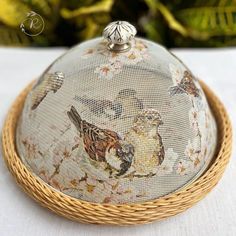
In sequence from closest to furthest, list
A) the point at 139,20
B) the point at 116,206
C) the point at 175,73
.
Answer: the point at 116,206 < the point at 175,73 < the point at 139,20

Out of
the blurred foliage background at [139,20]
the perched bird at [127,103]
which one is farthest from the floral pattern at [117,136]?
the blurred foliage background at [139,20]

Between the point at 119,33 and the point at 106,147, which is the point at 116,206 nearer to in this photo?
the point at 106,147

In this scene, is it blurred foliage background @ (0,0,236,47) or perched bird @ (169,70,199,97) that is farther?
blurred foliage background @ (0,0,236,47)

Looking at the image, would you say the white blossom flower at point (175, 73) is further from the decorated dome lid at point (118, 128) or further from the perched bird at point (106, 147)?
the perched bird at point (106, 147)

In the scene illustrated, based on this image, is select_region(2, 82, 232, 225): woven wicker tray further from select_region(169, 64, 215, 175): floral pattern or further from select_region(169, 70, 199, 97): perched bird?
select_region(169, 70, 199, 97): perched bird

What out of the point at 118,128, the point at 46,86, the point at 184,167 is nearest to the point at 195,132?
the point at 184,167

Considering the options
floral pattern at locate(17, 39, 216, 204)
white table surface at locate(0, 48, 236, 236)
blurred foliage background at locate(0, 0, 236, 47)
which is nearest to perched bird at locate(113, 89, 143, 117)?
floral pattern at locate(17, 39, 216, 204)

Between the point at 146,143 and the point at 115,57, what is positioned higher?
the point at 115,57

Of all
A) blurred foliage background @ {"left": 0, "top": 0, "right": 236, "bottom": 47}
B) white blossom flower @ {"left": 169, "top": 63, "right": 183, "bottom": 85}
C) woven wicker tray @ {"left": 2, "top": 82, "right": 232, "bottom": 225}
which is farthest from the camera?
blurred foliage background @ {"left": 0, "top": 0, "right": 236, "bottom": 47}
